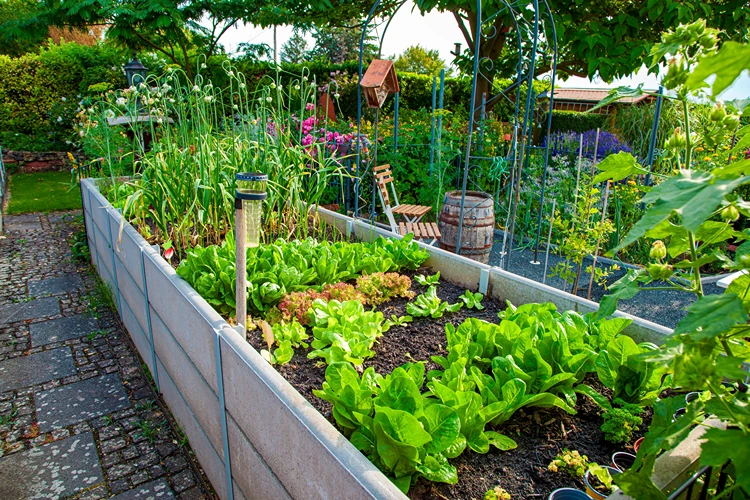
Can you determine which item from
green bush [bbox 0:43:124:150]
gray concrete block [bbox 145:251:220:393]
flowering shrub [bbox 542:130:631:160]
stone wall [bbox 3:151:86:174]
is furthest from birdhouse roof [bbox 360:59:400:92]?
stone wall [bbox 3:151:86:174]

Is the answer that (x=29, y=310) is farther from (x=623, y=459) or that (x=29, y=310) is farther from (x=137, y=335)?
(x=623, y=459)

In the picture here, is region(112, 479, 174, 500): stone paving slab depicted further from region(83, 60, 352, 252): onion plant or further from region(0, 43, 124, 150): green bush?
region(0, 43, 124, 150): green bush

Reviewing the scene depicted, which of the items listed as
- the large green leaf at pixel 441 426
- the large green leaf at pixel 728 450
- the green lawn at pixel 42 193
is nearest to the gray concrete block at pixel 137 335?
the large green leaf at pixel 441 426

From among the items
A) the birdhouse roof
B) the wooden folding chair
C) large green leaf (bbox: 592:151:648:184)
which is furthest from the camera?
the wooden folding chair

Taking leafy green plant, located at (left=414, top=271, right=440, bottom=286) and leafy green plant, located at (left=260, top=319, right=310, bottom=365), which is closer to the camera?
leafy green plant, located at (left=260, top=319, right=310, bottom=365)

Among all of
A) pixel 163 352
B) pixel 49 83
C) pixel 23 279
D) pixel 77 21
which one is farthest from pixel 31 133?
pixel 163 352

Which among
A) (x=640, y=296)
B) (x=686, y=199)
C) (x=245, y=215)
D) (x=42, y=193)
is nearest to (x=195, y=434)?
(x=245, y=215)

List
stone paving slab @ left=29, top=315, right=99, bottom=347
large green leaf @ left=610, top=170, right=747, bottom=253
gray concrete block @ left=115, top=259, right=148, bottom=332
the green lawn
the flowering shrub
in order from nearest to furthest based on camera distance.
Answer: large green leaf @ left=610, top=170, right=747, bottom=253 < gray concrete block @ left=115, top=259, right=148, bottom=332 < stone paving slab @ left=29, top=315, right=99, bottom=347 < the flowering shrub < the green lawn

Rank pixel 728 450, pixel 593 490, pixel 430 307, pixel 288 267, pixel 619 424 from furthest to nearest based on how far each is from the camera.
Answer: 1. pixel 288 267
2. pixel 430 307
3. pixel 619 424
4. pixel 593 490
5. pixel 728 450

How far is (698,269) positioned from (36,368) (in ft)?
11.4

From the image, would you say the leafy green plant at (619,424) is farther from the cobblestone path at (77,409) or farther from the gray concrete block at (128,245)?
the gray concrete block at (128,245)

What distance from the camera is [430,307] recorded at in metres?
2.38

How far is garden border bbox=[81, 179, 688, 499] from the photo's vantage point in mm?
1227

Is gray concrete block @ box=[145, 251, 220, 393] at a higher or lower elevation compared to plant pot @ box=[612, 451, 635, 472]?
higher
